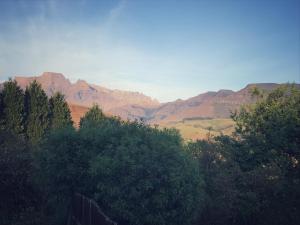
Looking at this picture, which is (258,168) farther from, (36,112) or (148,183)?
(36,112)

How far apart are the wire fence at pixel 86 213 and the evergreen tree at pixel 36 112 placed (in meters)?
32.6

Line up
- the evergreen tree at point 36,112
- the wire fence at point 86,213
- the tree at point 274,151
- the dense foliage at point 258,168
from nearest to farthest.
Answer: the wire fence at point 86,213, the tree at point 274,151, the dense foliage at point 258,168, the evergreen tree at point 36,112

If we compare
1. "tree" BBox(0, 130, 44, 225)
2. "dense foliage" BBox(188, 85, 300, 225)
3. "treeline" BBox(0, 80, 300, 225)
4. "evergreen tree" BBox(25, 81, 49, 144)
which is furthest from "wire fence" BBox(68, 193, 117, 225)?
"evergreen tree" BBox(25, 81, 49, 144)

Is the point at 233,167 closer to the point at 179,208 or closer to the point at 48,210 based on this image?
the point at 179,208

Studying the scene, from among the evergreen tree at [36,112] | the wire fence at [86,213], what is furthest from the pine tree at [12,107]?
the wire fence at [86,213]

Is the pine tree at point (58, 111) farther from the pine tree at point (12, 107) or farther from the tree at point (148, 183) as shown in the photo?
the tree at point (148, 183)

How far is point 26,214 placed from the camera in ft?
65.6

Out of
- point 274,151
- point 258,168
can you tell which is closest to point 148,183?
point 258,168

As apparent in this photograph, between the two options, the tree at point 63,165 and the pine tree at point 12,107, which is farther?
the pine tree at point 12,107

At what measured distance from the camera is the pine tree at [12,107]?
44.6 metres

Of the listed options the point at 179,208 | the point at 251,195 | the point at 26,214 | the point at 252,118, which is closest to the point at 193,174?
the point at 179,208

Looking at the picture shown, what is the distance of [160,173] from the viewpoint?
13016mm

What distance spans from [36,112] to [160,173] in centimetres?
4055

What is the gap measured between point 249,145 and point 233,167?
5.28m
